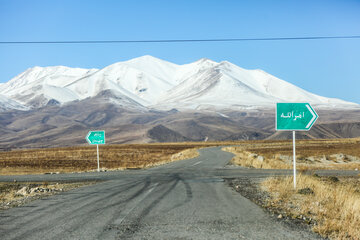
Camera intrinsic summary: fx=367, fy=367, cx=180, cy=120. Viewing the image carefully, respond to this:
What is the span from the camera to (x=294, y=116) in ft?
45.8

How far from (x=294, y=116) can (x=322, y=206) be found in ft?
14.2

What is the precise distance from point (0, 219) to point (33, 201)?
3.07 meters

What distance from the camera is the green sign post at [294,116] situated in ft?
45.4

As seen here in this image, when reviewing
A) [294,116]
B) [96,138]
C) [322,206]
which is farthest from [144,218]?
[96,138]

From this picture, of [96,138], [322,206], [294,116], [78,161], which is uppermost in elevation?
[294,116]

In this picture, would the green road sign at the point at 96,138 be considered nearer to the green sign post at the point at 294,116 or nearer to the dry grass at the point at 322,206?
the dry grass at the point at 322,206

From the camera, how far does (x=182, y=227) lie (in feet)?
27.3

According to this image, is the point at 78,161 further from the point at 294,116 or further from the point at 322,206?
the point at 322,206

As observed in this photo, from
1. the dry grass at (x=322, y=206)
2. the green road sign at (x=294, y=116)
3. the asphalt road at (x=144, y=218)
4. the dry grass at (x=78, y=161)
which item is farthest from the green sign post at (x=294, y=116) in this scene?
the dry grass at (x=78, y=161)

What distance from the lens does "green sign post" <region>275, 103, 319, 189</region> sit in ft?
45.4

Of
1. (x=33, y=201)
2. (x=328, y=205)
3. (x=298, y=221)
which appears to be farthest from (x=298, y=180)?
(x=33, y=201)

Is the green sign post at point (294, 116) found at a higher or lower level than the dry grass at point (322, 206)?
higher

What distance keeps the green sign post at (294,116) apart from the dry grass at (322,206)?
153 centimetres

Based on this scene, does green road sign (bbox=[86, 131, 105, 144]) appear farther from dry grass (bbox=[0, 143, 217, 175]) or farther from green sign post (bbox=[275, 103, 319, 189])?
green sign post (bbox=[275, 103, 319, 189])
